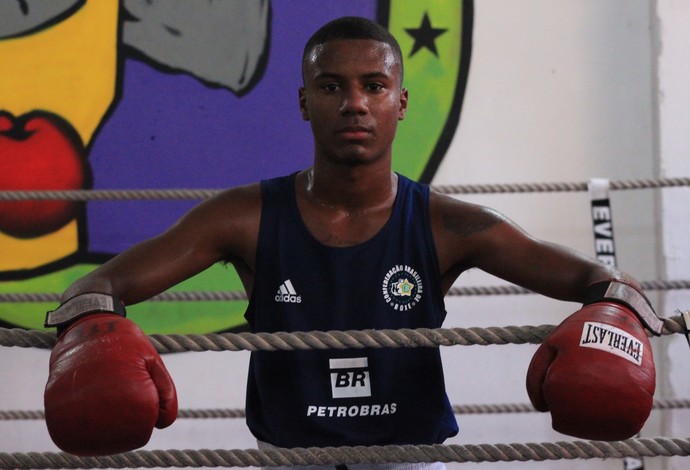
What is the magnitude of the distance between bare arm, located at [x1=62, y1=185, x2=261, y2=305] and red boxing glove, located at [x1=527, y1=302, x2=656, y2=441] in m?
0.44

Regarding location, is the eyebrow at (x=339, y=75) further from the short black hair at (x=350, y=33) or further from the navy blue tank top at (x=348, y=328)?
the navy blue tank top at (x=348, y=328)

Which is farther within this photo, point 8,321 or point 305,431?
point 8,321

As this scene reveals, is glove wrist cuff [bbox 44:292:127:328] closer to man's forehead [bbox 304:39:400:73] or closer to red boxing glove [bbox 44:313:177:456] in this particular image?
red boxing glove [bbox 44:313:177:456]

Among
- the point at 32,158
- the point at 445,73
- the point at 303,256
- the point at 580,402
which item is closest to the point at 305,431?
the point at 303,256

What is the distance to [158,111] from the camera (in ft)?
7.27

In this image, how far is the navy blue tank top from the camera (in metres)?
1.07

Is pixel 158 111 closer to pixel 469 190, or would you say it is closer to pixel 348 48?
pixel 469 190

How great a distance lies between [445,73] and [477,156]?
0.23m

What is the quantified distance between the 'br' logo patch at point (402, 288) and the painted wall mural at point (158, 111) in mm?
1110

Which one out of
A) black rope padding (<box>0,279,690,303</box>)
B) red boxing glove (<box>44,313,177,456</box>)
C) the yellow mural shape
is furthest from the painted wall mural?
red boxing glove (<box>44,313,177,456</box>)

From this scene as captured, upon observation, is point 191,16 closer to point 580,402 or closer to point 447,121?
point 447,121

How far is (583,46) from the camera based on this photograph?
7.03ft

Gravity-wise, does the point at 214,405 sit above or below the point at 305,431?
below

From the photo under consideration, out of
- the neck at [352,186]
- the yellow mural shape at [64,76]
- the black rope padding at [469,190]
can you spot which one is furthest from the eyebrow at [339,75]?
the yellow mural shape at [64,76]
